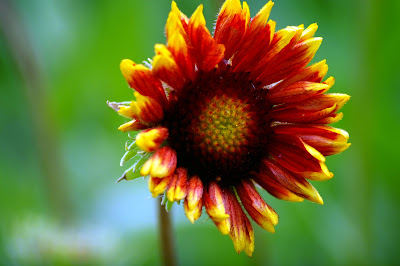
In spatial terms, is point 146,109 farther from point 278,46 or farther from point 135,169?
point 278,46

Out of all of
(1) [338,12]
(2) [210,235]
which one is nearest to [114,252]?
(2) [210,235]

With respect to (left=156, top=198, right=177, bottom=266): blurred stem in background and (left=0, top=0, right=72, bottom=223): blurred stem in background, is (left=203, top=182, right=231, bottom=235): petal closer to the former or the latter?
(left=156, top=198, right=177, bottom=266): blurred stem in background

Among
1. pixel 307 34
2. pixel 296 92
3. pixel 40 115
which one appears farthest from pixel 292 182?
pixel 40 115

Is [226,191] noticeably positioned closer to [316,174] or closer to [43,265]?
[316,174]

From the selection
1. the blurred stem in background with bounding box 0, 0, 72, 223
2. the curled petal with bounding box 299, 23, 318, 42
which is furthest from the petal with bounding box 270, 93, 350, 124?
the blurred stem in background with bounding box 0, 0, 72, 223

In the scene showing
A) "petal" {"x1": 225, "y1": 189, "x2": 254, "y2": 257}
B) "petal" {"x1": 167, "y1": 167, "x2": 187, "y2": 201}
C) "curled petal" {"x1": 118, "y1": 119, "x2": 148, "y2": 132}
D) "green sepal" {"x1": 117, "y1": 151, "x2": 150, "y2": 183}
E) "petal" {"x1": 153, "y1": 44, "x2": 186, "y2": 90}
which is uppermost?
"petal" {"x1": 153, "y1": 44, "x2": 186, "y2": 90}
